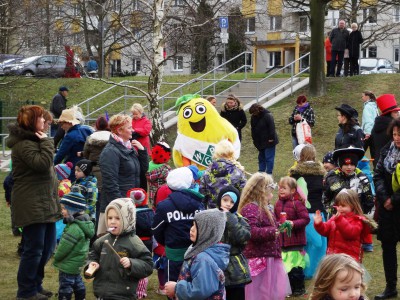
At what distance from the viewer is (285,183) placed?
30.2 feet

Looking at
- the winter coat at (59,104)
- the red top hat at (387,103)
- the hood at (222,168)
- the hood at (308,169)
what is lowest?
the hood at (308,169)

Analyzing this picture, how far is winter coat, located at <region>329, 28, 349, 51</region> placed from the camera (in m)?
25.9

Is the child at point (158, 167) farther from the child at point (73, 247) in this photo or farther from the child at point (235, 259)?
the child at point (235, 259)

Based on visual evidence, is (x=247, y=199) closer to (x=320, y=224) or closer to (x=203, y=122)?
(x=320, y=224)

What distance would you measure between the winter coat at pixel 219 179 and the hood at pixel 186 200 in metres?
0.94

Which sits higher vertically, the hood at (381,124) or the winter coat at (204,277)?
the hood at (381,124)

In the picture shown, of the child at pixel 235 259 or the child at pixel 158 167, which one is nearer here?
the child at pixel 235 259

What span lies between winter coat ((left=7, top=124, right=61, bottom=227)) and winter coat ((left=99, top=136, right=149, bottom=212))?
986 mm

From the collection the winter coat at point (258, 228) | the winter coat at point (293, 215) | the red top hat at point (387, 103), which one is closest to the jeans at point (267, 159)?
the red top hat at point (387, 103)

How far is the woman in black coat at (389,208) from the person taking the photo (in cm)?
864

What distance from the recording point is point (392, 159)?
8680 mm

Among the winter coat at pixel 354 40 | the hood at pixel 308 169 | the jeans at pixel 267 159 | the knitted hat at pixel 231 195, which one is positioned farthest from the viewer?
the winter coat at pixel 354 40

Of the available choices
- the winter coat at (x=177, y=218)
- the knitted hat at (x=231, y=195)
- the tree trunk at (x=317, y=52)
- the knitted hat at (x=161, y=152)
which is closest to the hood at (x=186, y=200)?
the winter coat at (x=177, y=218)

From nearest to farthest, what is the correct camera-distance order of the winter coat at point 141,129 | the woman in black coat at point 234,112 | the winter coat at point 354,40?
the winter coat at point 141,129 → the woman in black coat at point 234,112 → the winter coat at point 354,40
